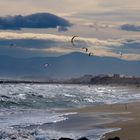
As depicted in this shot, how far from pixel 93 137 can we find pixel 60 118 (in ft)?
33.8

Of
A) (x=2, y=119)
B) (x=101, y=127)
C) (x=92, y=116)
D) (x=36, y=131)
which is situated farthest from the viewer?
(x=92, y=116)

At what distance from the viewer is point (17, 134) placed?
88.1 ft

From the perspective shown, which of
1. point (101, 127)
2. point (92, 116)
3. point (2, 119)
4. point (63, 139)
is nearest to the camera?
point (63, 139)

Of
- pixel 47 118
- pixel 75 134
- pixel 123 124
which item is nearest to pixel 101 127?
pixel 123 124

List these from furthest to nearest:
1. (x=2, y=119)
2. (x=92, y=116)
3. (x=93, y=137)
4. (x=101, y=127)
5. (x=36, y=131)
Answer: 1. (x=92, y=116)
2. (x=2, y=119)
3. (x=101, y=127)
4. (x=36, y=131)
5. (x=93, y=137)

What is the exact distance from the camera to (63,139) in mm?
23391

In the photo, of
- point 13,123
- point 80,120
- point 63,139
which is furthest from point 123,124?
point 63,139

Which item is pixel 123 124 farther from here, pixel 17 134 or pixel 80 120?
pixel 17 134

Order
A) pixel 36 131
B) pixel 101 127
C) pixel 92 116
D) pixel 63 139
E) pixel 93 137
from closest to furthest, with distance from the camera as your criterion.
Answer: pixel 63 139 → pixel 93 137 → pixel 36 131 → pixel 101 127 → pixel 92 116

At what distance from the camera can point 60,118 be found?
36.5 metres

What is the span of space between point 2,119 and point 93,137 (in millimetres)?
10795

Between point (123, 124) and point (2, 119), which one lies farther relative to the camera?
point (2, 119)

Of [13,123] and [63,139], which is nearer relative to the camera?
[63,139]

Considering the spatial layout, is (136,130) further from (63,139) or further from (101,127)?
(63,139)
